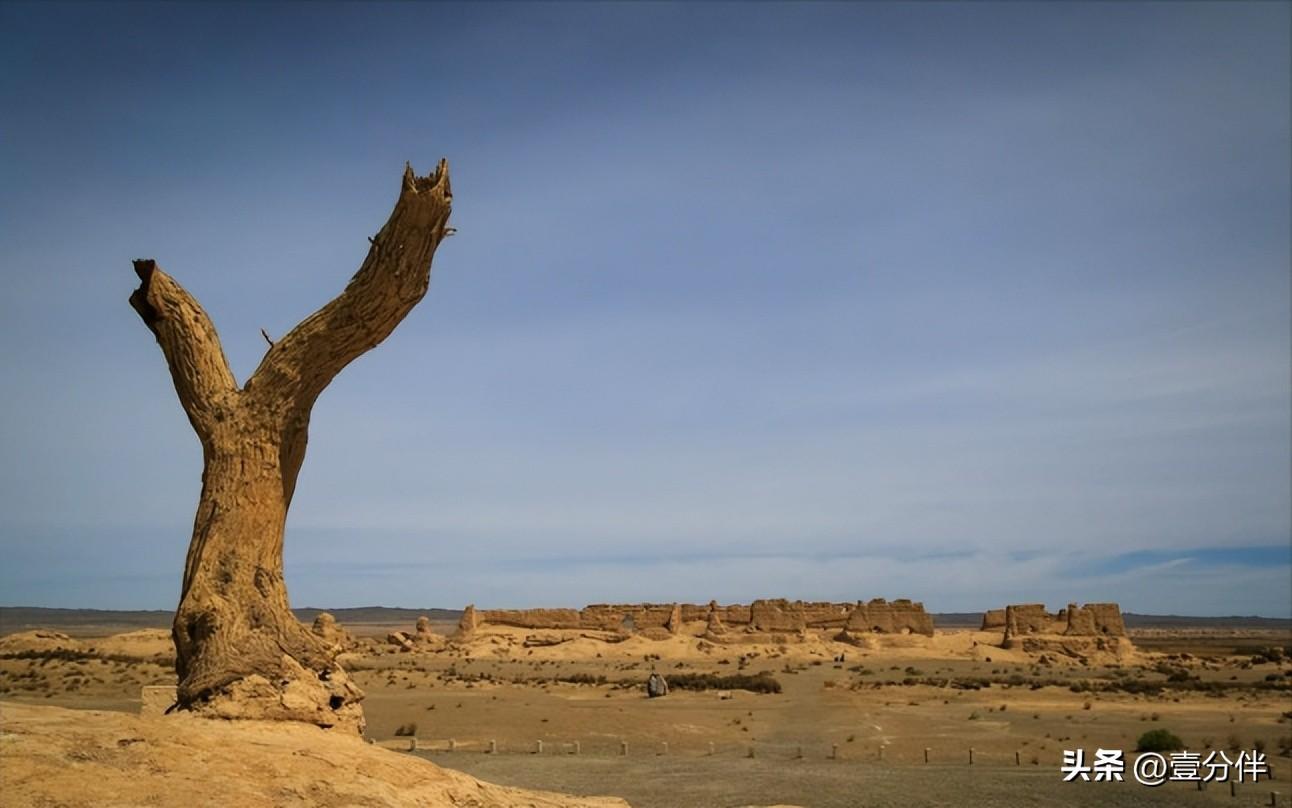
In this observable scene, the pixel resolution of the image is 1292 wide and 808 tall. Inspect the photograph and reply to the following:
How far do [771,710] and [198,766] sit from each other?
25276mm

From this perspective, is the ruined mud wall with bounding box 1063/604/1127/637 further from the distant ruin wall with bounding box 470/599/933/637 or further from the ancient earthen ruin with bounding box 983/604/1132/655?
the distant ruin wall with bounding box 470/599/933/637

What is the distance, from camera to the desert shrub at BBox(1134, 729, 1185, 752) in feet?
71.7

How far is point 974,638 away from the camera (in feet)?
166

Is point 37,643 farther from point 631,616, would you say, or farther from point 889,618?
point 889,618

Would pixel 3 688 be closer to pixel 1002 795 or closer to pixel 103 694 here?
pixel 103 694

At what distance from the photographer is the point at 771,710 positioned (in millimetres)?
30031

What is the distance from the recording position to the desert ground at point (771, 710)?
17.0m

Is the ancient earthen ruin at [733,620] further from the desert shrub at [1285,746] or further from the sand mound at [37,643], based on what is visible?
the desert shrub at [1285,746]

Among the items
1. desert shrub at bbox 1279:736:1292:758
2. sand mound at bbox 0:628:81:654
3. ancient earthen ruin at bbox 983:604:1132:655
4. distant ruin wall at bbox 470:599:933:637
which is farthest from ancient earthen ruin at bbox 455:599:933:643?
desert shrub at bbox 1279:736:1292:758

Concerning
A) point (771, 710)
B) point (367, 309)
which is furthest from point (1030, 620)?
point (367, 309)

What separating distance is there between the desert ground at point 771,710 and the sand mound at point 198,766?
0.34 feet

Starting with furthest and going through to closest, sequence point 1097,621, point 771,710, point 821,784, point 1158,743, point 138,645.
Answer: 1. point 1097,621
2. point 138,645
3. point 771,710
4. point 1158,743
5. point 821,784

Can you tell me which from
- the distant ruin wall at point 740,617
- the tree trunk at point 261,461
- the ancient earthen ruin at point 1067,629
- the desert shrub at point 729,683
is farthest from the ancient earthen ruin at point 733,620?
the tree trunk at point 261,461

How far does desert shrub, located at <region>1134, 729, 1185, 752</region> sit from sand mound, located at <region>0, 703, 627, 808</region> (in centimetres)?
1857
